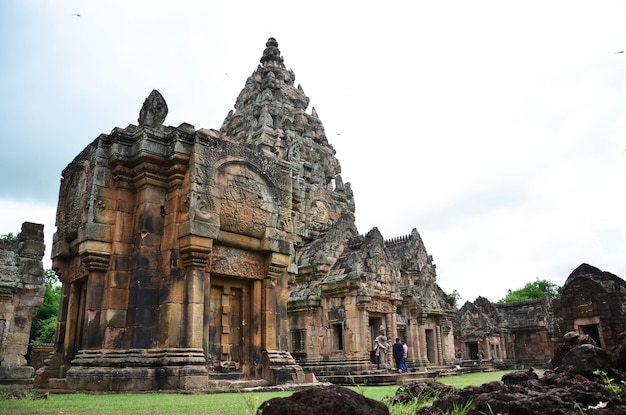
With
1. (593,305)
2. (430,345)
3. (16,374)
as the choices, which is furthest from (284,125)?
(16,374)

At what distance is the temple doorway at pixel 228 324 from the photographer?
10422 millimetres

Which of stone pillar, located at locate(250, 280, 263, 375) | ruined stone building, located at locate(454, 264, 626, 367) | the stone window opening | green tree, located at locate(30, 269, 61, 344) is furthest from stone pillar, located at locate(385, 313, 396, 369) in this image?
green tree, located at locate(30, 269, 61, 344)

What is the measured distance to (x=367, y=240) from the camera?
22094mm

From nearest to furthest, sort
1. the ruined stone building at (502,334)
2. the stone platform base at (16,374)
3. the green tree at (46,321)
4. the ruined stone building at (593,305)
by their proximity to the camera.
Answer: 1. the stone platform base at (16,374)
2. the ruined stone building at (593,305)
3. the ruined stone building at (502,334)
4. the green tree at (46,321)

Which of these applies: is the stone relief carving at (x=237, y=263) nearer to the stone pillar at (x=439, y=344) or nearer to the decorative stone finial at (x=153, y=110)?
the decorative stone finial at (x=153, y=110)

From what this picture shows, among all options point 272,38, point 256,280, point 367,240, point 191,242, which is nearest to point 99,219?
point 191,242

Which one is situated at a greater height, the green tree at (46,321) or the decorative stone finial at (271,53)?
the decorative stone finial at (271,53)

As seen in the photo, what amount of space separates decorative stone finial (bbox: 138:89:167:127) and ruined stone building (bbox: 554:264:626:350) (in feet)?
58.2

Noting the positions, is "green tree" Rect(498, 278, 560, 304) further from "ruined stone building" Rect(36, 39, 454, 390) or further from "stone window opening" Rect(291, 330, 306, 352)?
"ruined stone building" Rect(36, 39, 454, 390)

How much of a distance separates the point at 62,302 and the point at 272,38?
4164cm

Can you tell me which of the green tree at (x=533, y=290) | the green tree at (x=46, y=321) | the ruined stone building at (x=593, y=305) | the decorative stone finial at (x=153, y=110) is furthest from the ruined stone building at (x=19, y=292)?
the green tree at (x=533, y=290)

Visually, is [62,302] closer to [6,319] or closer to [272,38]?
[6,319]

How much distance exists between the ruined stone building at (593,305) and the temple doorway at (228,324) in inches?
582

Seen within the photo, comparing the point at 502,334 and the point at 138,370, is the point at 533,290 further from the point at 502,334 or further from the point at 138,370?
the point at 138,370
